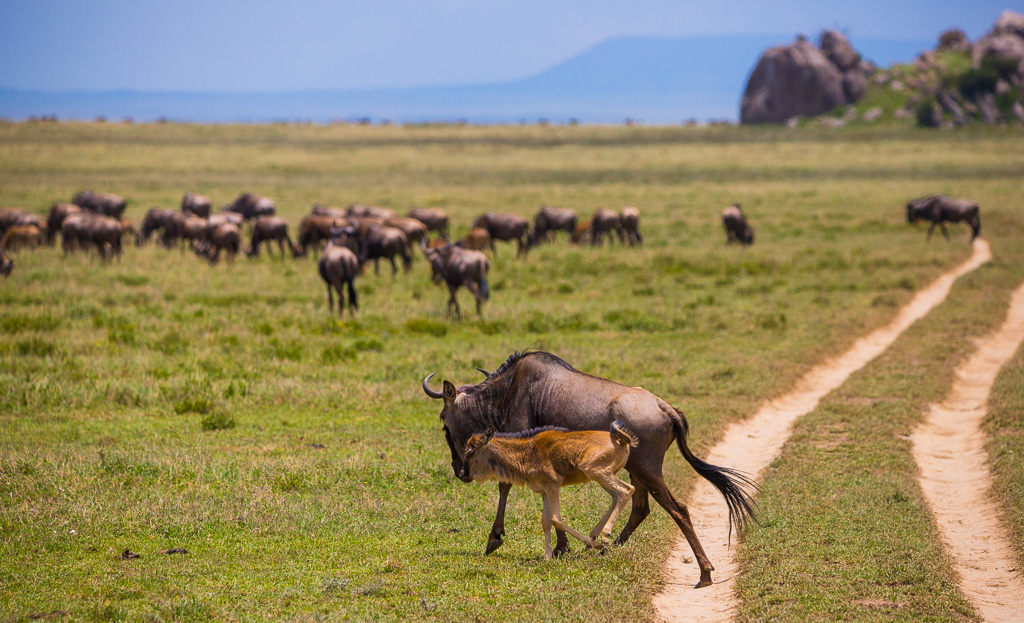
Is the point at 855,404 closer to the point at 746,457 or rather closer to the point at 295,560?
the point at 746,457

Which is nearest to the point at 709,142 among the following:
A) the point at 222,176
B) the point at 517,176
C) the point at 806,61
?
the point at 806,61

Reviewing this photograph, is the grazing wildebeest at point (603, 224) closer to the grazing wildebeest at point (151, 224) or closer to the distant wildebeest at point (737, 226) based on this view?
the distant wildebeest at point (737, 226)

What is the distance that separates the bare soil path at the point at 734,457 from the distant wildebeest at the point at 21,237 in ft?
85.7

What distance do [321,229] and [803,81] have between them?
89.6 metres

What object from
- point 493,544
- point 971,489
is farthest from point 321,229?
point 493,544

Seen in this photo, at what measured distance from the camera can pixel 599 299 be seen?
2305 centimetres

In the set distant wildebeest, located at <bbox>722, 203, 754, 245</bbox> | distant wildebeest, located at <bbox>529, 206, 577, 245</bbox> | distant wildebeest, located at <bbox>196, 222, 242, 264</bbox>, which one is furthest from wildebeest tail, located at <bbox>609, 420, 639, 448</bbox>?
distant wildebeest, located at <bbox>529, 206, 577, 245</bbox>

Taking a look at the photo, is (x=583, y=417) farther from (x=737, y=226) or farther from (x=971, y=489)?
(x=737, y=226)

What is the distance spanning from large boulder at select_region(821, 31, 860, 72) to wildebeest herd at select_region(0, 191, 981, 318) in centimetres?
8010

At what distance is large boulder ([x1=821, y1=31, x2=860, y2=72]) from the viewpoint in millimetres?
109938

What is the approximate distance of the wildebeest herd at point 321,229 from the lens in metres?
27.6

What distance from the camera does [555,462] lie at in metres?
7.41

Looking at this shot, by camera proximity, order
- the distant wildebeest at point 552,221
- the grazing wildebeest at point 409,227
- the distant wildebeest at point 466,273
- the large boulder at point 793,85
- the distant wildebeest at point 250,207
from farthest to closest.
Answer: the large boulder at point 793,85, the distant wildebeest at point 250,207, the distant wildebeest at point 552,221, the grazing wildebeest at point 409,227, the distant wildebeest at point 466,273

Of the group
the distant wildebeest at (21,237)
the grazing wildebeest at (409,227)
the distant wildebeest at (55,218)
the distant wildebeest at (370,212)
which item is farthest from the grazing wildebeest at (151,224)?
the grazing wildebeest at (409,227)
